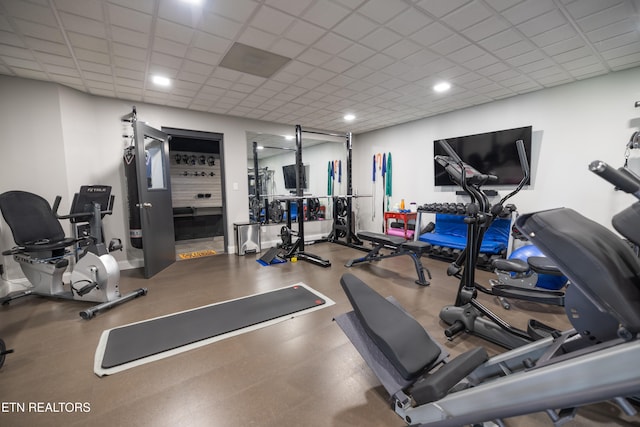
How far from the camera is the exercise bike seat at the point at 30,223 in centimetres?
280

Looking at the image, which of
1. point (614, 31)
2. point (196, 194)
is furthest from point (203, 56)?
point (196, 194)

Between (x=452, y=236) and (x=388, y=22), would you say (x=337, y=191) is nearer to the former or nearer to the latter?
(x=452, y=236)

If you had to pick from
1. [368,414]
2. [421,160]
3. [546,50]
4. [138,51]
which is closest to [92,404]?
[368,414]

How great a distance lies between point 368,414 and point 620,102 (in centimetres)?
472

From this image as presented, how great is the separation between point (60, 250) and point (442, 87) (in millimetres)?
5467

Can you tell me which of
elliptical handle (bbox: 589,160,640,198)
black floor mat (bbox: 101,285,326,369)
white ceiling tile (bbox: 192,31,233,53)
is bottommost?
black floor mat (bbox: 101,285,326,369)

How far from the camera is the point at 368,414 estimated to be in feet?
4.81

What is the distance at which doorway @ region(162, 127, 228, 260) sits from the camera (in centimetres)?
656

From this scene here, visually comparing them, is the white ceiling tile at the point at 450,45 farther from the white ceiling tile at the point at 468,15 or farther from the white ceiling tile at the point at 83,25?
the white ceiling tile at the point at 83,25

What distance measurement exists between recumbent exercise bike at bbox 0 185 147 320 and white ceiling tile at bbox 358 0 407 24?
342 centimetres

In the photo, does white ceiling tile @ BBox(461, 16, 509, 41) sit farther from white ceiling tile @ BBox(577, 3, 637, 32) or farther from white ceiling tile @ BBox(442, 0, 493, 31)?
white ceiling tile @ BBox(577, 3, 637, 32)

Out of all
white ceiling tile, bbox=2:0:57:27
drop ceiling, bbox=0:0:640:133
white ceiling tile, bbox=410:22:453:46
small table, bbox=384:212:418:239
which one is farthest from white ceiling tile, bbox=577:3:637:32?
white ceiling tile, bbox=2:0:57:27

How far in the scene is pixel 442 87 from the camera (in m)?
3.77

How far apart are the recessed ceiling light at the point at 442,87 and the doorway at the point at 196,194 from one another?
193 inches
